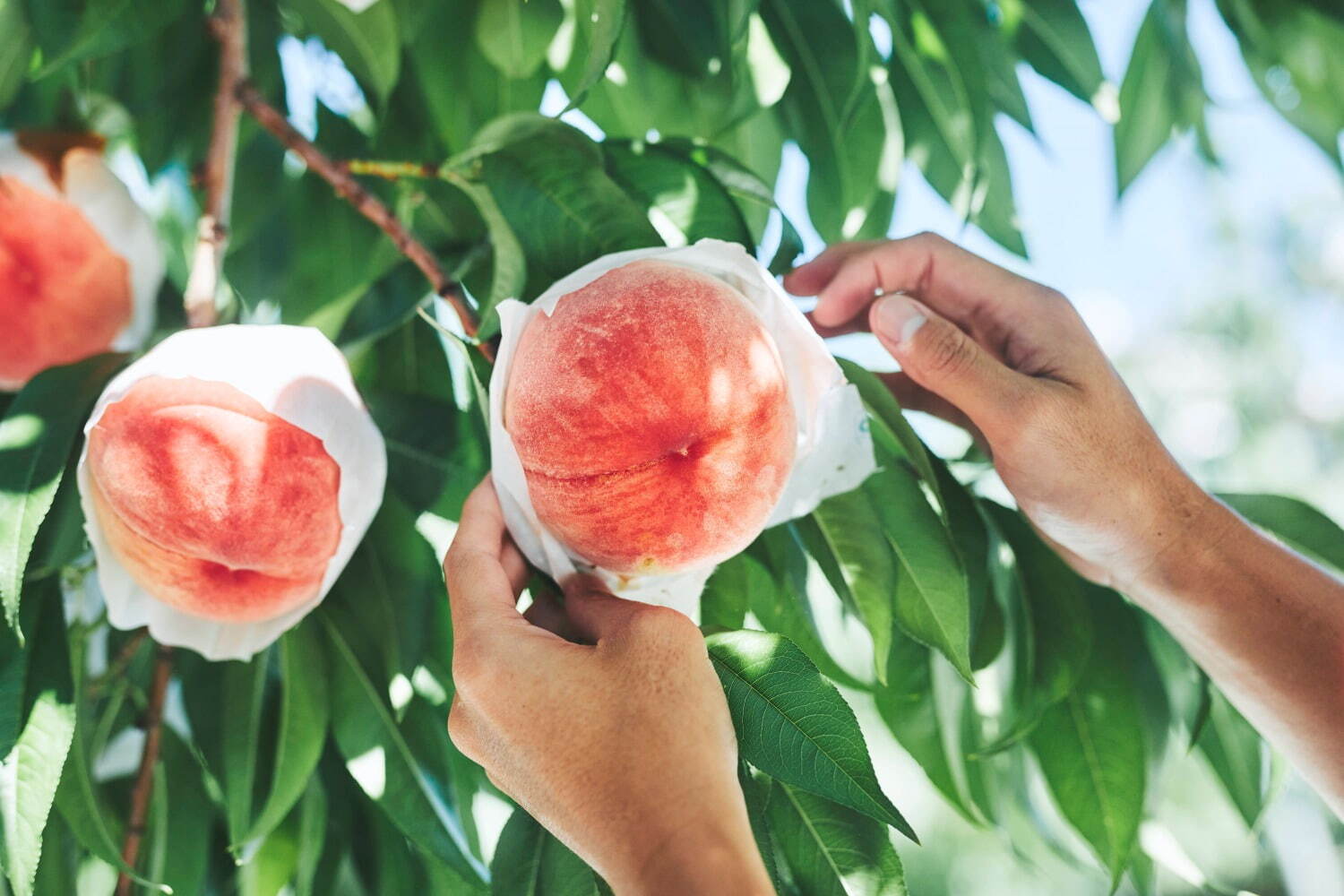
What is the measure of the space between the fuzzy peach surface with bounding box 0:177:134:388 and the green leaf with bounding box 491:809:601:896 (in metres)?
0.55

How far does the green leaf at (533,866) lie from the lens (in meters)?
0.67

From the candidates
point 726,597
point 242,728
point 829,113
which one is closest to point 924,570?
point 726,597

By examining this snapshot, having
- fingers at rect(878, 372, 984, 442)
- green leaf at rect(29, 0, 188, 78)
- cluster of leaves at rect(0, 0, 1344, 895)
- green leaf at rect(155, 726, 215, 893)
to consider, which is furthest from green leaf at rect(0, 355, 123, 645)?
fingers at rect(878, 372, 984, 442)

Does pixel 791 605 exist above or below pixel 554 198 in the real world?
below

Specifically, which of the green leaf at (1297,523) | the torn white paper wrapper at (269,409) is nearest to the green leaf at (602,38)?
the torn white paper wrapper at (269,409)

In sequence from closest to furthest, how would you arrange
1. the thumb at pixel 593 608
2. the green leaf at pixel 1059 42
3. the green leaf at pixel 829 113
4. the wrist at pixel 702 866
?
the wrist at pixel 702 866, the thumb at pixel 593 608, the green leaf at pixel 829 113, the green leaf at pixel 1059 42

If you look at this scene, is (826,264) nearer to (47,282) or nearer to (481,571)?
(481,571)

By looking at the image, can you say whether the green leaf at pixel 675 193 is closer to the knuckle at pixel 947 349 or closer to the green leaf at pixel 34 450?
the knuckle at pixel 947 349

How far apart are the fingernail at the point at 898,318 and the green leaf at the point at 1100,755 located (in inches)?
13.5

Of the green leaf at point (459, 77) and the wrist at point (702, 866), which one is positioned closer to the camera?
the wrist at point (702, 866)

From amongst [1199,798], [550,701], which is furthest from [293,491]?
[1199,798]

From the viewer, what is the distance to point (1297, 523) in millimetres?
953

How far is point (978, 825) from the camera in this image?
921mm

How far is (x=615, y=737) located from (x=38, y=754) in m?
0.42
